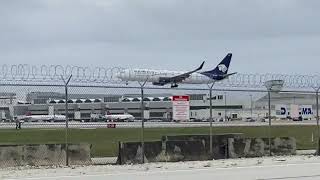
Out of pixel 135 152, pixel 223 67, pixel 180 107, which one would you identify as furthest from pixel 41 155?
pixel 223 67

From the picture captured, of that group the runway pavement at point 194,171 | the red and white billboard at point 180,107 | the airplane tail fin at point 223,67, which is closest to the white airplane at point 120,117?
the red and white billboard at point 180,107

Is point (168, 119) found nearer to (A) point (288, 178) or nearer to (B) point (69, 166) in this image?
(B) point (69, 166)

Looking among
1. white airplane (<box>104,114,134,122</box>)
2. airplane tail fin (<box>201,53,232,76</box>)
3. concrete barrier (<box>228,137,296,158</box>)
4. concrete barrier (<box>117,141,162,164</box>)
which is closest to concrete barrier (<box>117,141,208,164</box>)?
concrete barrier (<box>117,141,162,164</box>)

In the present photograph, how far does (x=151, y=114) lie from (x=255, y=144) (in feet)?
32.5

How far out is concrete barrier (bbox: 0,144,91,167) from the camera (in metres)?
18.4

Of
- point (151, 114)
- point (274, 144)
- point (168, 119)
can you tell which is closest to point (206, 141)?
point (274, 144)

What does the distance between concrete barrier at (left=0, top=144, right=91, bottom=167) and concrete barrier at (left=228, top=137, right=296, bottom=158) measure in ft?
17.6

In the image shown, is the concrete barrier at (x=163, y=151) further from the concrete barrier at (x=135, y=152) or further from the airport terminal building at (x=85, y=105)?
the airport terminal building at (x=85, y=105)

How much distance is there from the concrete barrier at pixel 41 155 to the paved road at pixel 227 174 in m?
2.88

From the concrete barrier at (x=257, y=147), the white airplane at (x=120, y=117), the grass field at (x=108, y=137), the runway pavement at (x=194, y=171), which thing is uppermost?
the white airplane at (x=120, y=117)

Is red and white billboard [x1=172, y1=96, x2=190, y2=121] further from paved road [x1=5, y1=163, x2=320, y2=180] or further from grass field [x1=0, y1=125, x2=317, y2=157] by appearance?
grass field [x1=0, y1=125, x2=317, y2=157]

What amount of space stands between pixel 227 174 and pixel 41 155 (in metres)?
6.02

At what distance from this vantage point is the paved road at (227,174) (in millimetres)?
15000

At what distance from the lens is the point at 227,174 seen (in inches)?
625
